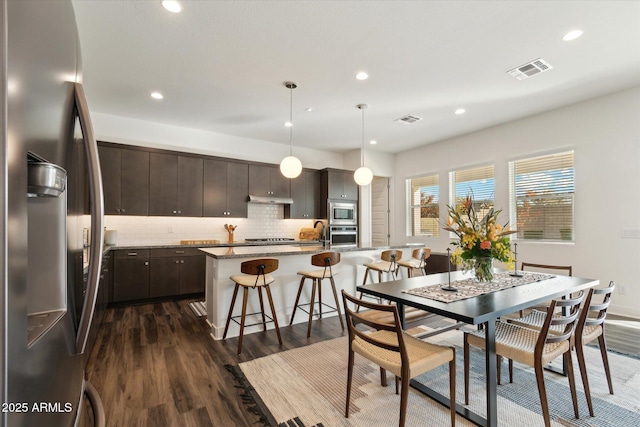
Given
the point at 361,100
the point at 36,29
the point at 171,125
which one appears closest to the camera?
the point at 36,29

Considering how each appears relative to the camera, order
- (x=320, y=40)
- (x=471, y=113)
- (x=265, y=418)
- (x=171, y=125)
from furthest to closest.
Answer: (x=171, y=125) → (x=471, y=113) → (x=320, y=40) → (x=265, y=418)

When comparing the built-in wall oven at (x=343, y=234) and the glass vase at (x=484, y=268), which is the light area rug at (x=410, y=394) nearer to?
the glass vase at (x=484, y=268)

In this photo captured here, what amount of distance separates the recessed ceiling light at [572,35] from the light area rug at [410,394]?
2921mm

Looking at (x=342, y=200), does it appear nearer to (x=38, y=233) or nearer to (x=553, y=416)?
(x=553, y=416)

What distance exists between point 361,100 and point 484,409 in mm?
3649

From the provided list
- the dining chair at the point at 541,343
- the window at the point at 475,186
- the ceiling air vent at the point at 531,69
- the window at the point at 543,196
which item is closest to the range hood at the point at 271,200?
the window at the point at 475,186

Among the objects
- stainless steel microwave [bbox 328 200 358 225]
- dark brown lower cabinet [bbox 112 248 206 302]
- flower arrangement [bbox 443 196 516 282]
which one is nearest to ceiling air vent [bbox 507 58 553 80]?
flower arrangement [bbox 443 196 516 282]

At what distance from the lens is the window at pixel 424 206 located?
6.48 meters

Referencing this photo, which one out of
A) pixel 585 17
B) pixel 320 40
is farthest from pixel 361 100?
pixel 585 17

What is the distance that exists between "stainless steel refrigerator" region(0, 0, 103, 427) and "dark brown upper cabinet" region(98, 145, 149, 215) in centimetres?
451

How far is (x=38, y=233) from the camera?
59 cm

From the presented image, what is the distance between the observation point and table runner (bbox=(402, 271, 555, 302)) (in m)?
2.10

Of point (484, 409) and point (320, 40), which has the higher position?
point (320, 40)

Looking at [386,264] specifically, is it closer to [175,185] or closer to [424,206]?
[424,206]
